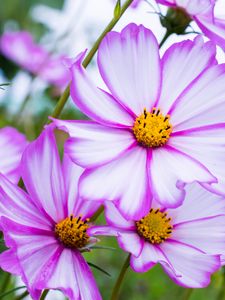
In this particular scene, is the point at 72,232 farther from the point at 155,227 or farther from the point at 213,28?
the point at 213,28

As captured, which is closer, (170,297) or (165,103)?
(165,103)

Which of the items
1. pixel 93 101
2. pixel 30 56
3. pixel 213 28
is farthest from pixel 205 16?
pixel 30 56

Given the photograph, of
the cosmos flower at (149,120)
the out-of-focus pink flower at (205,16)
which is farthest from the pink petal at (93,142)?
the out-of-focus pink flower at (205,16)

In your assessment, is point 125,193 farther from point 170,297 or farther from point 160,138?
point 170,297

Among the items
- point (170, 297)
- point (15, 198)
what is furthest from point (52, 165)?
point (170, 297)

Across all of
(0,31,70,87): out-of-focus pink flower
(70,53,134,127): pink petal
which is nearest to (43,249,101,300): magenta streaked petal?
(70,53,134,127): pink petal

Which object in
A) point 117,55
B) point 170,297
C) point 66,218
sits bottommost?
point 170,297
